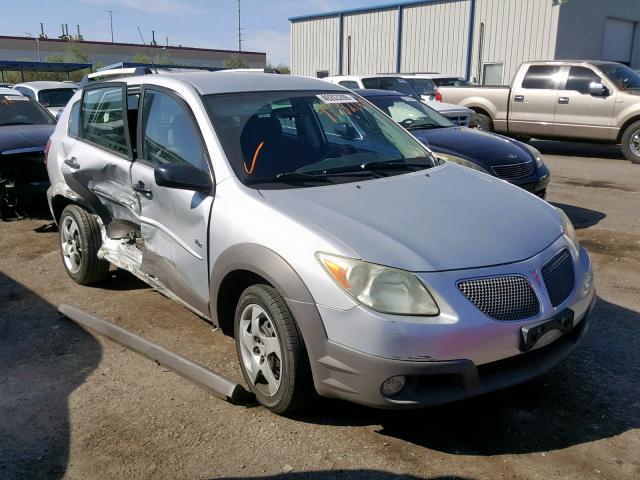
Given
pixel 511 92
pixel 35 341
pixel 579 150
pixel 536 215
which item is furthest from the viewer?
pixel 579 150

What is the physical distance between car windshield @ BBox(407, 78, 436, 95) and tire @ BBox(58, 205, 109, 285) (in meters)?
11.3

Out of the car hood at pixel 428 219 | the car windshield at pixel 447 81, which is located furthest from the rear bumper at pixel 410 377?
the car windshield at pixel 447 81

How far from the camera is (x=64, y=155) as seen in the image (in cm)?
545

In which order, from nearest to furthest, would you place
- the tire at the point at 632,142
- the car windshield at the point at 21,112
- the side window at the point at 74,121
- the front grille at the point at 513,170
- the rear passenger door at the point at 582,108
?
the side window at the point at 74,121 → the front grille at the point at 513,170 → the car windshield at the point at 21,112 → the tire at the point at 632,142 → the rear passenger door at the point at 582,108

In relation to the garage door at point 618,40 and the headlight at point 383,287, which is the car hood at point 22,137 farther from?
the garage door at point 618,40

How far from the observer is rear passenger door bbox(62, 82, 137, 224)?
4613 mm

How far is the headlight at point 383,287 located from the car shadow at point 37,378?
5.34ft

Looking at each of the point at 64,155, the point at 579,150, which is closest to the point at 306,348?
the point at 64,155

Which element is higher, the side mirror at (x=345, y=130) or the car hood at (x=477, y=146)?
the side mirror at (x=345, y=130)

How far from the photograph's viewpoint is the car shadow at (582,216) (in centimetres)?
740

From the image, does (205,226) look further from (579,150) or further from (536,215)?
(579,150)

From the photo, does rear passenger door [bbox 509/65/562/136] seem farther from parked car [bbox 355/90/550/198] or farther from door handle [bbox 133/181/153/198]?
door handle [bbox 133/181/153/198]

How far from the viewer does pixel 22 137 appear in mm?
7863

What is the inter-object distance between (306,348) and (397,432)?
687mm
